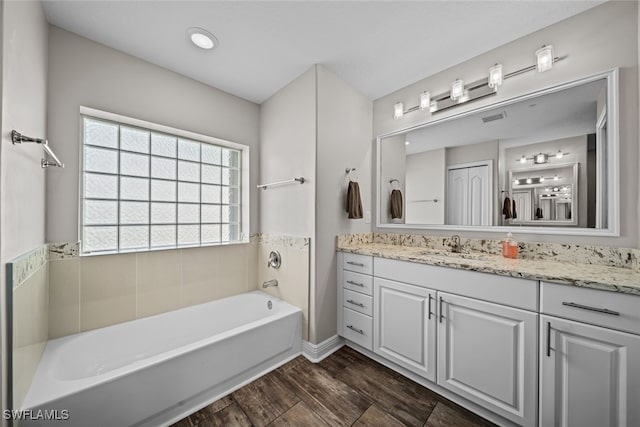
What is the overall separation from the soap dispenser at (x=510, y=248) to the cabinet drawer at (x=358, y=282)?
95 centimetres

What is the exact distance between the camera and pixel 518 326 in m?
1.23

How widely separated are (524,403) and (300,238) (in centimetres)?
170

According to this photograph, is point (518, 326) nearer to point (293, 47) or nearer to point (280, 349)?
point (280, 349)

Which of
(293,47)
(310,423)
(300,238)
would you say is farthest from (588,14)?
(310,423)

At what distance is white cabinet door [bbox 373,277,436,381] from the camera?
1558 mm

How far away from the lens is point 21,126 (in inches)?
42.6

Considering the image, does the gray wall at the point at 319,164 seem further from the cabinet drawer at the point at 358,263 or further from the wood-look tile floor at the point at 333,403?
the wood-look tile floor at the point at 333,403

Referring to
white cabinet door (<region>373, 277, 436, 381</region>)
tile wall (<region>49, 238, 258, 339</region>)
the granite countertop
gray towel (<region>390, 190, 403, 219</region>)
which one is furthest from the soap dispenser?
tile wall (<region>49, 238, 258, 339</region>)

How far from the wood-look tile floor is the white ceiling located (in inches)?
97.0

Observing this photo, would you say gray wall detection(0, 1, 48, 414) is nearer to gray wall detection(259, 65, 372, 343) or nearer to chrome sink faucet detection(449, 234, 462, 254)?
gray wall detection(259, 65, 372, 343)

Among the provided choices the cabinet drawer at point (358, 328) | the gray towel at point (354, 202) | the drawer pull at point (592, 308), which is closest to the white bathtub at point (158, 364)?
the cabinet drawer at point (358, 328)

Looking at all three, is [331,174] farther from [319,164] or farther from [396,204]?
[396,204]

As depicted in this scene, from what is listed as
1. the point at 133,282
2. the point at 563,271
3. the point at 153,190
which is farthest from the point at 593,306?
the point at 153,190

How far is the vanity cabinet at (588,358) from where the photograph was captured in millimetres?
971
